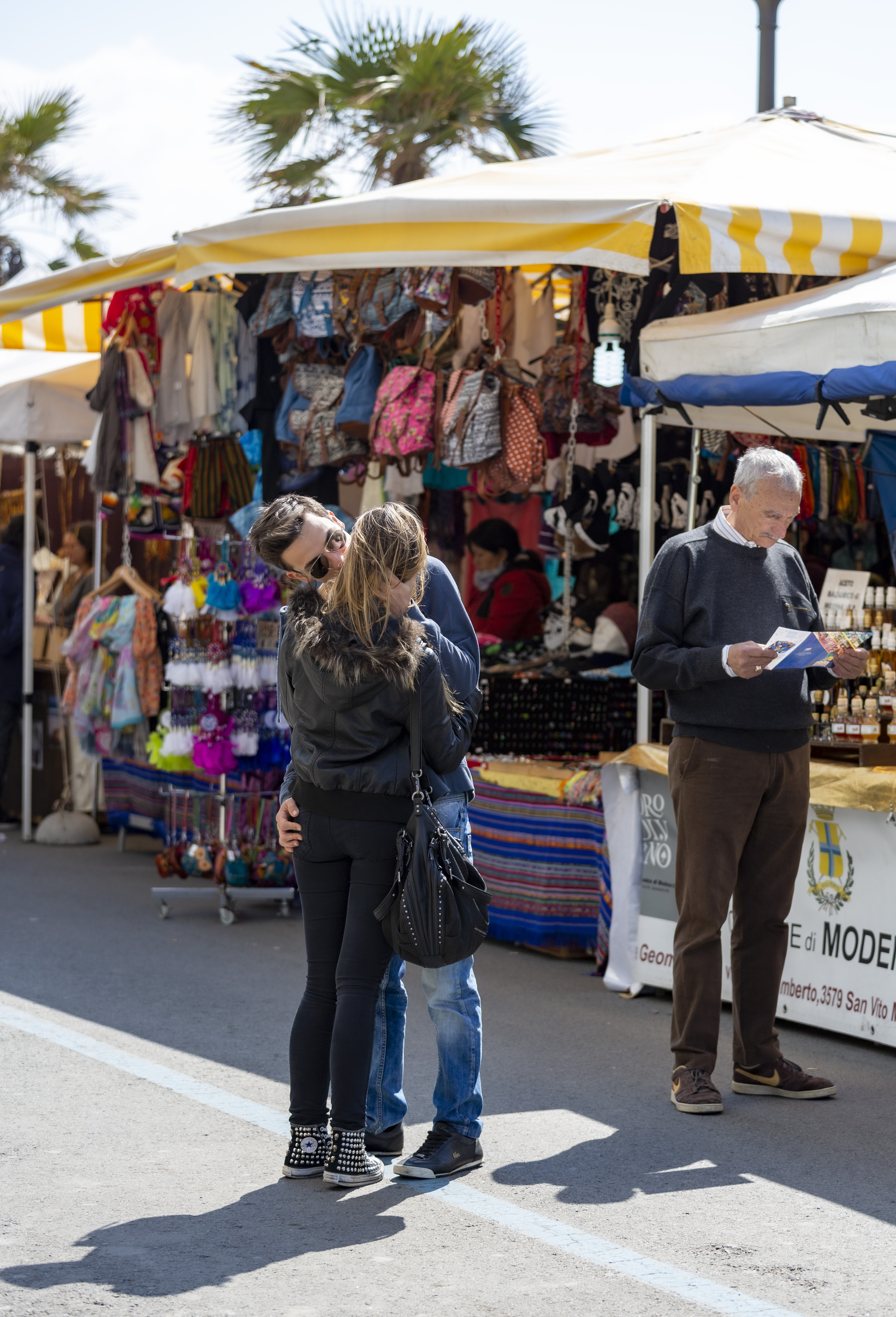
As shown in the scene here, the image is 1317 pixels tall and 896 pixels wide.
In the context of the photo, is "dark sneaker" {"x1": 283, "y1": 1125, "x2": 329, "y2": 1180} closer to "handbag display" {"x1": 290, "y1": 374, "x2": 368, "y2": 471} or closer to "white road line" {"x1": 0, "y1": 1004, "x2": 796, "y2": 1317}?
"white road line" {"x1": 0, "y1": 1004, "x2": 796, "y2": 1317}

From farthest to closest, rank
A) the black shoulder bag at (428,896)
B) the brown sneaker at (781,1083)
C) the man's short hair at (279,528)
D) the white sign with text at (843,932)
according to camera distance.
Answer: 1. the white sign with text at (843,932)
2. the brown sneaker at (781,1083)
3. the man's short hair at (279,528)
4. the black shoulder bag at (428,896)

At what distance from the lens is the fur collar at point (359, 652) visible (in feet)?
13.0

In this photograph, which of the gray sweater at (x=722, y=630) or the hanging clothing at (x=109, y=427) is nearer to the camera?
the gray sweater at (x=722, y=630)

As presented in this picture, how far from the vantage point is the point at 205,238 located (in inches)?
270

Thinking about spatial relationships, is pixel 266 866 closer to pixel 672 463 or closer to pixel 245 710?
pixel 245 710

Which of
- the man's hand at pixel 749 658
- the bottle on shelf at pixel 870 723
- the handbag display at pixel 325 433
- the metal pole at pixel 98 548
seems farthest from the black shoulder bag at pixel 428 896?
the metal pole at pixel 98 548

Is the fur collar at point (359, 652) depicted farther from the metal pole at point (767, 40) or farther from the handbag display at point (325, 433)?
the metal pole at point (767, 40)

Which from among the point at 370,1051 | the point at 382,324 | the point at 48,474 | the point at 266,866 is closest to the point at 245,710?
the point at 266,866

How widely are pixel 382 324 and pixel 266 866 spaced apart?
269 cm

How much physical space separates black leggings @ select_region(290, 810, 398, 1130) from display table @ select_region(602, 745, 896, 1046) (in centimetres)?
135

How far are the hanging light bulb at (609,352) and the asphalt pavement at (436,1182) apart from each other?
2559 millimetres

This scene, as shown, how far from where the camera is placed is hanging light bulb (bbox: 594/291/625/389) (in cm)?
705

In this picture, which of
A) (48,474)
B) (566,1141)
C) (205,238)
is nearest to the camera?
(566,1141)

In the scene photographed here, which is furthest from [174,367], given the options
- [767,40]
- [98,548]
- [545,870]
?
[767,40]
